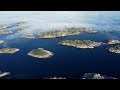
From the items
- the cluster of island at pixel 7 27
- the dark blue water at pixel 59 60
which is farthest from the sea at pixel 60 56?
the cluster of island at pixel 7 27

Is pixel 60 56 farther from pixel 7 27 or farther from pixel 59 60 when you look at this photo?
pixel 7 27

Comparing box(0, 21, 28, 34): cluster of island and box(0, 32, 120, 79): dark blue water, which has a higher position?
Answer: box(0, 21, 28, 34): cluster of island

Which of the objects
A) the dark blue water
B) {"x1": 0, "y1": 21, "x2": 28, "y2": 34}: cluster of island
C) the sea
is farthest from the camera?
the dark blue water

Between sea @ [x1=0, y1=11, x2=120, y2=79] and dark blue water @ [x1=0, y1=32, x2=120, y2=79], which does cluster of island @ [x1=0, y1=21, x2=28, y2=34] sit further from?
dark blue water @ [x1=0, y1=32, x2=120, y2=79]

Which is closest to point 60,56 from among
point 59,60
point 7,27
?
point 59,60

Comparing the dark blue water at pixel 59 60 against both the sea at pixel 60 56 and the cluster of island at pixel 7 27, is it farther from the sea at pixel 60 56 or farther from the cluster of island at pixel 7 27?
the cluster of island at pixel 7 27

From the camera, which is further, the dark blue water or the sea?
the dark blue water

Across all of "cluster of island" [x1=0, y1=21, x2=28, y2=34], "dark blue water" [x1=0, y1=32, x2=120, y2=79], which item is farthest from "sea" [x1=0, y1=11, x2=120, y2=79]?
"cluster of island" [x1=0, y1=21, x2=28, y2=34]

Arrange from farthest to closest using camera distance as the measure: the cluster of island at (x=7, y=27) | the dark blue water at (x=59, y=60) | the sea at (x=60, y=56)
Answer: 1. the dark blue water at (x=59, y=60)
2. the sea at (x=60, y=56)
3. the cluster of island at (x=7, y=27)
